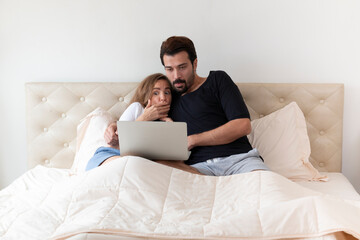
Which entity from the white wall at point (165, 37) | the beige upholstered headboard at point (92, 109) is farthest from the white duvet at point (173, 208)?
the white wall at point (165, 37)

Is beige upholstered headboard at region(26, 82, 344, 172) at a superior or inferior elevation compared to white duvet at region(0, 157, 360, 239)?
→ superior

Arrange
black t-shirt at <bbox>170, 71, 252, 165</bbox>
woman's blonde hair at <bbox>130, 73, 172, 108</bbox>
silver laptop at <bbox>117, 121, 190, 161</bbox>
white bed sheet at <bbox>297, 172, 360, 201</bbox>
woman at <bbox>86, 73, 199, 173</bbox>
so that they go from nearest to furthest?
silver laptop at <bbox>117, 121, 190, 161</bbox> < white bed sheet at <bbox>297, 172, 360, 201</bbox> < black t-shirt at <bbox>170, 71, 252, 165</bbox> < woman at <bbox>86, 73, 199, 173</bbox> < woman's blonde hair at <bbox>130, 73, 172, 108</bbox>

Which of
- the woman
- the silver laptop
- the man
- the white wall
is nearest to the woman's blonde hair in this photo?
the woman

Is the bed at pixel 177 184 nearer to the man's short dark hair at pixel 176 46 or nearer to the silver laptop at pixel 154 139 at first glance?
the silver laptop at pixel 154 139

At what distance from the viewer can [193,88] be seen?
246cm

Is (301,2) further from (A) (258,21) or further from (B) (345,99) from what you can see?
(B) (345,99)

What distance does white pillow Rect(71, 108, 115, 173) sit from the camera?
2418mm

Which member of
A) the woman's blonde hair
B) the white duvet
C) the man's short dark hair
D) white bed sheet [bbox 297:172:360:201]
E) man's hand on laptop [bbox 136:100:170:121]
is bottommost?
white bed sheet [bbox 297:172:360:201]

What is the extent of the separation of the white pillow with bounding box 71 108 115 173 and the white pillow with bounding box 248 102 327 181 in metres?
0.80

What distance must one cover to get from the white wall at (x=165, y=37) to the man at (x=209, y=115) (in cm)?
30

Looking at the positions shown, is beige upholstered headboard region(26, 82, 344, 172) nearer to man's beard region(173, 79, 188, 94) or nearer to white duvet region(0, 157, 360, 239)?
man's beard region(173, 79, 188, 94)

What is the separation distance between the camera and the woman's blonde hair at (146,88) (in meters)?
2.48

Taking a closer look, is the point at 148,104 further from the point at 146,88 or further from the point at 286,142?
the point at 286,142

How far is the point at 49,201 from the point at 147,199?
1.26 ft
